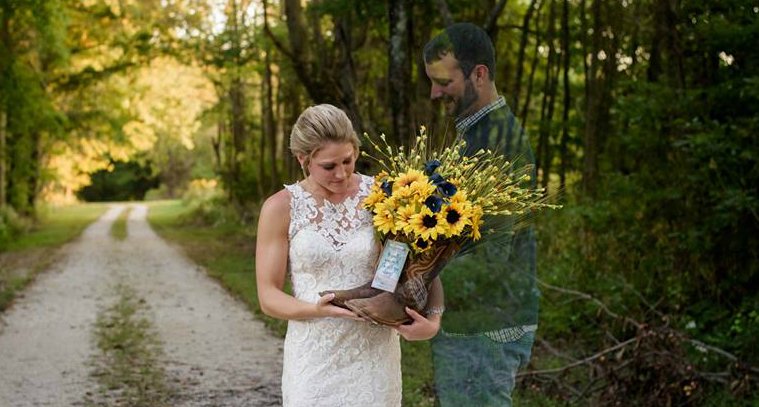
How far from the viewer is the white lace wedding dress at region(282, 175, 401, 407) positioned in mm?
3793

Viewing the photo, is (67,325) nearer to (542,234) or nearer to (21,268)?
(542,234)

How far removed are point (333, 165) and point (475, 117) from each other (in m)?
0.70

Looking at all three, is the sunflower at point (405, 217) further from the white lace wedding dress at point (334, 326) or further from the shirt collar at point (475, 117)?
the shirt collar at point (475, 117)

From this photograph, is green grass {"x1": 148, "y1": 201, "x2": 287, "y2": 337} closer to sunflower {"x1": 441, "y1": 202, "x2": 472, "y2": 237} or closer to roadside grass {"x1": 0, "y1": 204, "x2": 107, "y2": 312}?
roadside grass {"x1": 0, "y1": 204, "x2": 107, "y2": 312}

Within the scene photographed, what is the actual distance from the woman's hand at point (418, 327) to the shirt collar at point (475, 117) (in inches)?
A: 33.1

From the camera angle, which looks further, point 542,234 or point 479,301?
point 542,234

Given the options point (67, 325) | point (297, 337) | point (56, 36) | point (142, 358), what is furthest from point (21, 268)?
point (297, 337)

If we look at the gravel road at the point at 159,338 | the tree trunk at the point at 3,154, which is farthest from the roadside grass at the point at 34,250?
the tree trunk at the point at 3,154

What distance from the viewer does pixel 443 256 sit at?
3691mm

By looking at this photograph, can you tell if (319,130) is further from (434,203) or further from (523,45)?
(523,45)

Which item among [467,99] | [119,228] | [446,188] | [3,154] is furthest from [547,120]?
[119,228]

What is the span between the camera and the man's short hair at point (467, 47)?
4113mm

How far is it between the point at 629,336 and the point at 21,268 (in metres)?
15.0

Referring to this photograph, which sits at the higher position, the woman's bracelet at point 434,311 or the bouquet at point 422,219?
the bouquet at point 422,219
